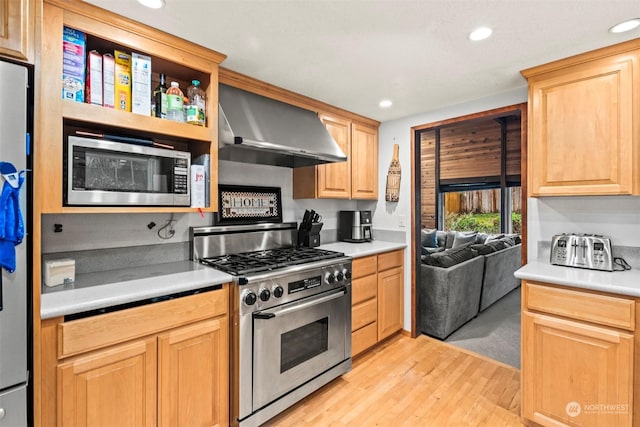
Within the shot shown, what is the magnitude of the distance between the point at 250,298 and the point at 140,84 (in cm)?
131

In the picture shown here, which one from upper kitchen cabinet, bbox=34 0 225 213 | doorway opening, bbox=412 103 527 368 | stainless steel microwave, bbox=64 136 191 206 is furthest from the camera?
doorway opening, bbox=412 103 527 368

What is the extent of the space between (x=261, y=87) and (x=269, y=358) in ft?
6.21

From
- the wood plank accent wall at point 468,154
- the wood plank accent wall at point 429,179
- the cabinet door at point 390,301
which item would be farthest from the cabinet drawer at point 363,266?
the wood plank accent wall at point 429,179

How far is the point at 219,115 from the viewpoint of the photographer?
6.57ft

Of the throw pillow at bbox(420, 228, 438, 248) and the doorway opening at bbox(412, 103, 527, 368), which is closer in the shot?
→ the doorway opening at bbox(412, 103, 527, 368)

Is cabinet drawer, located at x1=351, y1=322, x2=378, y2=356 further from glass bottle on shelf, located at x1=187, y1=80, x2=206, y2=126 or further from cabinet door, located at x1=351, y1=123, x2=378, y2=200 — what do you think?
glass bottle on shelf, located at x1=187, y1=80, x2=206, y2=126

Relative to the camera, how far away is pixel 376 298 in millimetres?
2867

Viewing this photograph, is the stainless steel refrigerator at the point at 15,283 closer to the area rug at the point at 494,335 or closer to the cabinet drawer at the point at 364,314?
the cabinet drawer at the point at 364,314

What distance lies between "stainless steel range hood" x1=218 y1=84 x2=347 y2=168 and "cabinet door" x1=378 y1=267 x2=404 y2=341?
4.15 feet

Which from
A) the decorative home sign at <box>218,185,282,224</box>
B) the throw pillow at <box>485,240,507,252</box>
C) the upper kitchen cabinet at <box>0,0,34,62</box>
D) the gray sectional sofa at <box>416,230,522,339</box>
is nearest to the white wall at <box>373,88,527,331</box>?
the gray sectional sofa at <box>416,230,522,339</box>

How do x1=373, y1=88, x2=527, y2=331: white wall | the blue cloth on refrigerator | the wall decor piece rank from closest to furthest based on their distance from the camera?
1. the blue cloth on refrigerator
2. x1=373, y1=88, x2=527, y2=331: white wall
3. the wall decor piece

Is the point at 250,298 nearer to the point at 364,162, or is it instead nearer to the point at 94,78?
the point at 94,78

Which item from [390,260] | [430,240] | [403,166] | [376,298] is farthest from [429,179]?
[376,298]

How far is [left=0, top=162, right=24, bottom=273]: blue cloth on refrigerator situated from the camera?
40.7 inches
